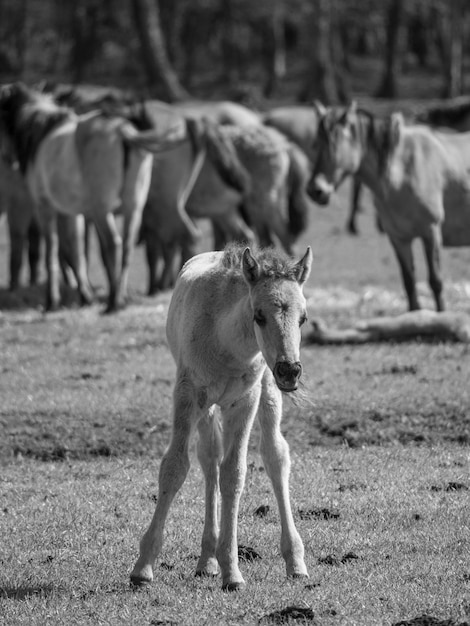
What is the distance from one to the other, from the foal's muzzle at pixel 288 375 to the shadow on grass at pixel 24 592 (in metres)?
1.57

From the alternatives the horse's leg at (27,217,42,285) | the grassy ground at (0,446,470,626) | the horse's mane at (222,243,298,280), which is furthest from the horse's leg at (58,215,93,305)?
the horse's mane at (222,243,298,280)

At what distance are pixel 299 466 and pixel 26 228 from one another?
1031cm

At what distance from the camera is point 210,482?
6.22m

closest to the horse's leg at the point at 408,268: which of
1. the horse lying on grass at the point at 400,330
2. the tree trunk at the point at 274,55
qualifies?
the horse lying on grass at the point at 400,330

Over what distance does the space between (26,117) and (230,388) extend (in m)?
11.1

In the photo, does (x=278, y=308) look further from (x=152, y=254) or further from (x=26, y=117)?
(x=26, y=117)

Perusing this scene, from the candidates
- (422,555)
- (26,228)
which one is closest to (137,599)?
(422,555)

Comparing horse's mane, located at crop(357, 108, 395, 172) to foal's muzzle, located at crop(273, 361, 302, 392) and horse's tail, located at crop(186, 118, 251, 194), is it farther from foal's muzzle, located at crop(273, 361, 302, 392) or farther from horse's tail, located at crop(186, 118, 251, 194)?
foal's muzzle, located at crop(273, 361, 302, 392)

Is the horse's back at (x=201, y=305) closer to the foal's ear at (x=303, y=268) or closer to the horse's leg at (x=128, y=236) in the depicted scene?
the foal's ear at (x=303, y=268)

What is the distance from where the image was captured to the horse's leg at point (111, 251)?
14.5 metres

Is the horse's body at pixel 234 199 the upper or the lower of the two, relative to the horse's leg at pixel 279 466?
lower

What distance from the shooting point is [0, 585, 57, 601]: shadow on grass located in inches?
223

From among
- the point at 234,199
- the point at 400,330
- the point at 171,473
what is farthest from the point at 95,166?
the point at 171,473

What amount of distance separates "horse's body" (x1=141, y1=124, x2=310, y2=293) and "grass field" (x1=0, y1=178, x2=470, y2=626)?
2.73m
